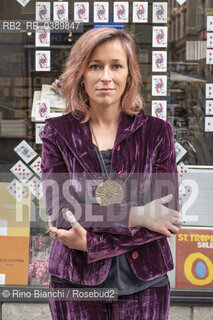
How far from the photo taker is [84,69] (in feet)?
6.28

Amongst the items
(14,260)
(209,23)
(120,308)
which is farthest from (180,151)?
(120,308)

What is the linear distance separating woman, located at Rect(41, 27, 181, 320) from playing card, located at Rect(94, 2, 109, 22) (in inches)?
77.6

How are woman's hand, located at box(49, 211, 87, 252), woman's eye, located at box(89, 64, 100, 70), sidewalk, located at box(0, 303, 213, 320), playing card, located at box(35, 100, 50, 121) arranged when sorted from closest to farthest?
woman's hand, located at box(49, 211, 87, 252)
woman's eye, located at box(89, 64, 100, 70)
sidewalk, located at box(0, 303, 213, 320)
playing card, located at box(35, 100, 50, 121)

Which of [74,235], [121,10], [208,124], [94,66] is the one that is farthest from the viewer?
[208,124]

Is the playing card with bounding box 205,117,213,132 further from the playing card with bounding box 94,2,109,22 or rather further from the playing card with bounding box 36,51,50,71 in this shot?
the playing card with bounding box 36,51,50,71

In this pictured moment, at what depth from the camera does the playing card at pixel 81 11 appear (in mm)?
3787

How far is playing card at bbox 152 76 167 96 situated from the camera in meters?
3.84

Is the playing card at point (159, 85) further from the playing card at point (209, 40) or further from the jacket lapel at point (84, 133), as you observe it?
the jacket lapel at point (84, 133)

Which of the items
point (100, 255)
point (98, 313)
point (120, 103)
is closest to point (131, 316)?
point (98, 313)

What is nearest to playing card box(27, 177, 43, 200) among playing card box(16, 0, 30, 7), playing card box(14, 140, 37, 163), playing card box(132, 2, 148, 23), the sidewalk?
playing card box(14, 140, 37, 163)

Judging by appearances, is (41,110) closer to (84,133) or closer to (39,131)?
(39,131)

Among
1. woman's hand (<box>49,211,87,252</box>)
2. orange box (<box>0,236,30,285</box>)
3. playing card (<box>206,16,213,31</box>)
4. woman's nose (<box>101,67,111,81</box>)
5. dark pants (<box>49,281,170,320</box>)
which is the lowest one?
orange box (<box>0,236,30,285</box>)

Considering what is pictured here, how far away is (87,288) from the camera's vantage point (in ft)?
6.14

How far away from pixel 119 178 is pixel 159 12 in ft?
7.67
